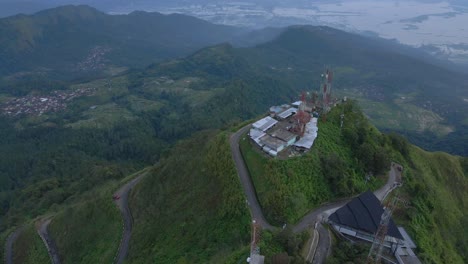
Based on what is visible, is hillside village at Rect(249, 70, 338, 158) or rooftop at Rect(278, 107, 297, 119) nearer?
hillside village at Rect(249, 70, 338, 158)

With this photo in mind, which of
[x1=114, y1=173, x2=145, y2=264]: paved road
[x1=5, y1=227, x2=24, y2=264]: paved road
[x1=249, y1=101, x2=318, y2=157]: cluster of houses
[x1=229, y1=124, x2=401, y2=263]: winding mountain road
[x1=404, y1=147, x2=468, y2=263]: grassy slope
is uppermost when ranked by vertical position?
[x1=249, y1=101, x2=318, y2=157]: cluster of houses

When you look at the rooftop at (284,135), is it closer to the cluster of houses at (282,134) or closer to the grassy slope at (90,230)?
the cluster of houses at (282,134)

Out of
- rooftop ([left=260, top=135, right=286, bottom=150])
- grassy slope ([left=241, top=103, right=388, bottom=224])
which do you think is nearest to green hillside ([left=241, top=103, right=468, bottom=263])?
grassy slope ([left=241, top=103, right=388, bottom=224])

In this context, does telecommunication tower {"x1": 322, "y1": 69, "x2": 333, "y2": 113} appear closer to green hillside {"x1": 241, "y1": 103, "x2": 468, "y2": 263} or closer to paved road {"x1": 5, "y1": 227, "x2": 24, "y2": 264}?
green hillside {"x1": 241, "y1": 103, "x2": 468, "y2": 263}

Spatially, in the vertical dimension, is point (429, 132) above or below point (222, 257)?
below

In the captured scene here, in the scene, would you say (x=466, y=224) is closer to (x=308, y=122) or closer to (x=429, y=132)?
(x=308, y=122)

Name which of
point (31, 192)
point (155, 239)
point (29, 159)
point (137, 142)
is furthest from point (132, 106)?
point (155, 239)

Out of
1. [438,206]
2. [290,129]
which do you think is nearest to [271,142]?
[290,129]
